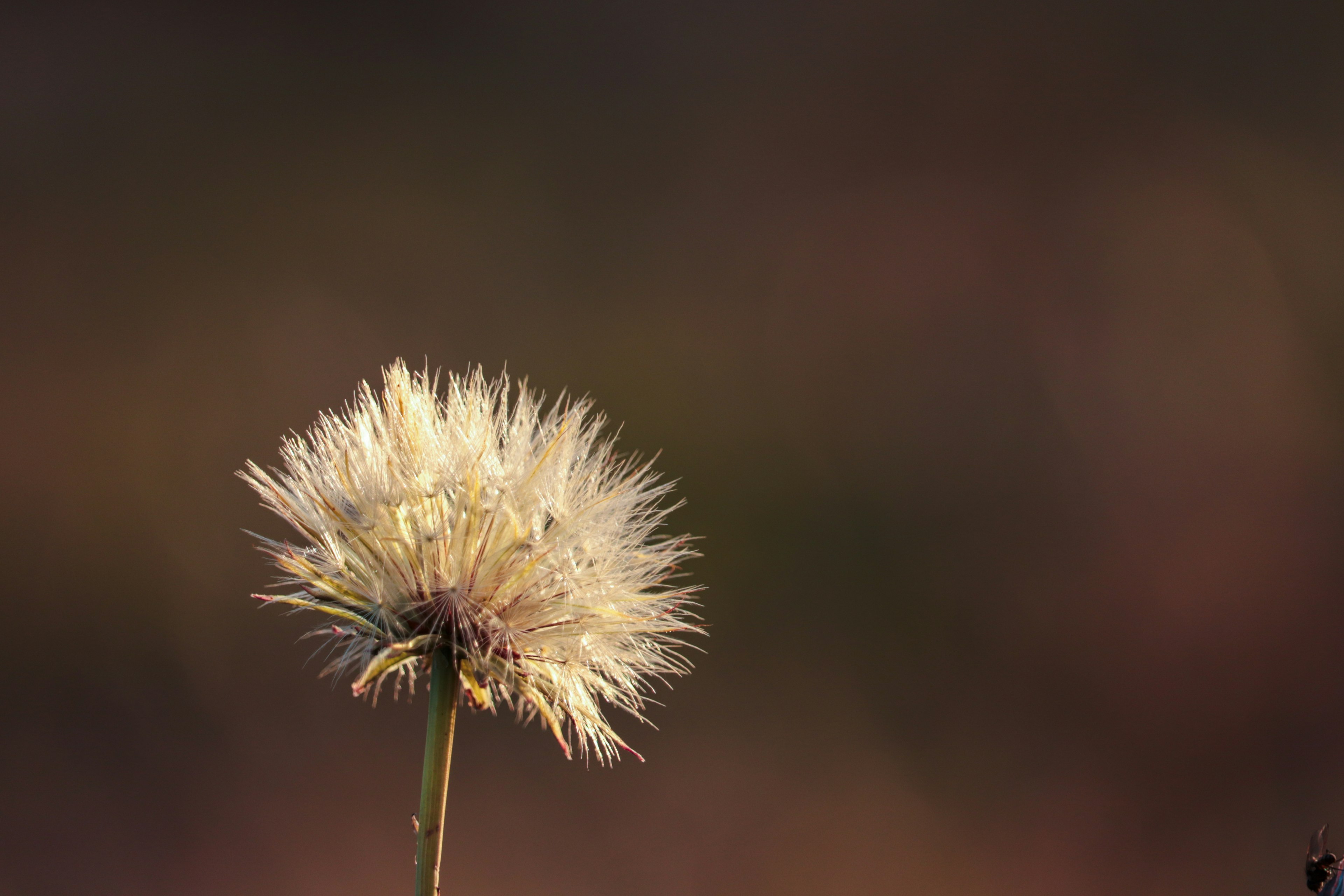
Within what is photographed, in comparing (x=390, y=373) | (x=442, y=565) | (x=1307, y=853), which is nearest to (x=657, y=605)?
(x=442, y=565)

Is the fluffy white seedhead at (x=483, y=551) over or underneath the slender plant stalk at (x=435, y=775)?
over

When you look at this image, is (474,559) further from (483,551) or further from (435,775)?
(435,775)

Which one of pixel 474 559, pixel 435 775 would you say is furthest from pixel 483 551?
pixel 435 775

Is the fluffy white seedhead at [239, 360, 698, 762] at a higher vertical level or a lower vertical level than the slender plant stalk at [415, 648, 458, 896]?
higher

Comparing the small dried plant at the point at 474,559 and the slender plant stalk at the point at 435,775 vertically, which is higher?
the small dried plant at the point at 474,559

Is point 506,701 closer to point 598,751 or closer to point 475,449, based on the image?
point 598,751
